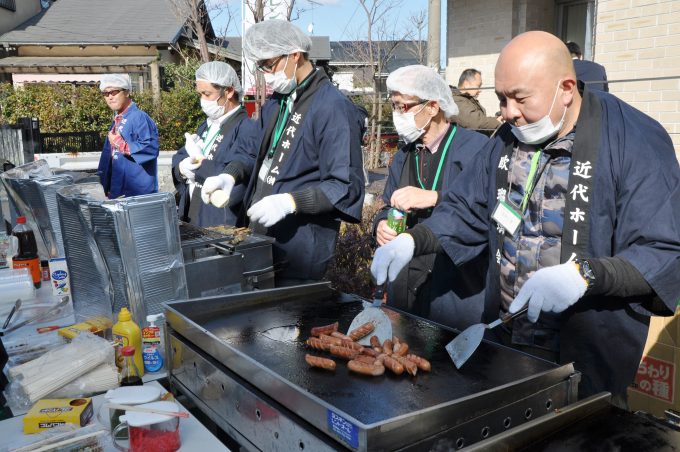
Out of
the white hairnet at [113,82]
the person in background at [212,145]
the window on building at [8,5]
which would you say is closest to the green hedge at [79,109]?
the white hairnet at [113,82]

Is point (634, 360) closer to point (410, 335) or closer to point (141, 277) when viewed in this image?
point (410, 335)

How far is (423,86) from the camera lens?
10.7 ft

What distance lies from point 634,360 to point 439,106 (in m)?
1.75

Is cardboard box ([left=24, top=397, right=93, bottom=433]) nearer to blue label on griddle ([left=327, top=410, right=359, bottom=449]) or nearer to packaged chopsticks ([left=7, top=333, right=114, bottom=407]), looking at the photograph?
packaged chopsticks ([left=7, top=333, right=114, bottom=407])

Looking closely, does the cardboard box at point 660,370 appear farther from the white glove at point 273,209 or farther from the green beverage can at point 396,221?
the white glove at point 273,209

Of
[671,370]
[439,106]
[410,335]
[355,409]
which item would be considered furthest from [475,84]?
[355,409]

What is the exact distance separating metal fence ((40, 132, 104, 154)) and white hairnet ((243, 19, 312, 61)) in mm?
8155

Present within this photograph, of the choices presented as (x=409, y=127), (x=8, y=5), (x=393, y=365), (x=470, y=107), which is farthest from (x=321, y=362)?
(x=8, y=5)

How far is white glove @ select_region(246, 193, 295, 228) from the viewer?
3.05 meters

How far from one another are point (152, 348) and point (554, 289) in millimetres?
1522

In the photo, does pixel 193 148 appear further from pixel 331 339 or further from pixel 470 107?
pixel 470 107

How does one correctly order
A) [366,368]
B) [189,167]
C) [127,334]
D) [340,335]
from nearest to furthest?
[366,368] < [340,335] < [127,334] < [189,167]

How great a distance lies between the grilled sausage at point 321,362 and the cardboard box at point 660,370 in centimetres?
226

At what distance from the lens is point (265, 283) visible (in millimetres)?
2877
